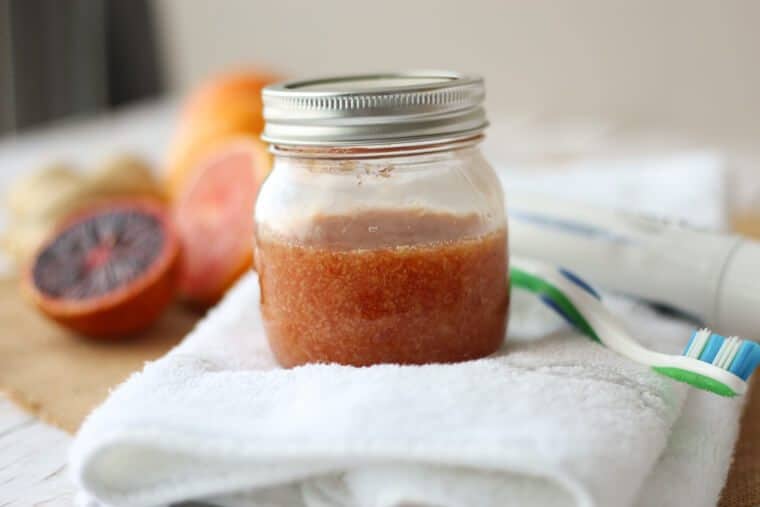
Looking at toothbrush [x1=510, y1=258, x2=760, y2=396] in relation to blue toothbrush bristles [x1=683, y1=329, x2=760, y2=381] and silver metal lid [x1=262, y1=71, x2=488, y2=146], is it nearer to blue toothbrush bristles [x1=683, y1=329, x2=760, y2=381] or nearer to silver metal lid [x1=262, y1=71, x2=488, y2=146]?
blue toothbrush bristles [x1=683, y1=329, x2=760, y2=381]

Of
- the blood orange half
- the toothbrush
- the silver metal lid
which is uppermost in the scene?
the silver metal lid

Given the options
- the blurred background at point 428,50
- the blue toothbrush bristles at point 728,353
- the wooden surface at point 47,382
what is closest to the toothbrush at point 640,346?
the blue toothbrush bristles at point 728,353

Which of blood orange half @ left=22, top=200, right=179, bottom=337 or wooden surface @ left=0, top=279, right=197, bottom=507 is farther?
blood orange half @ left=22, top=200, right=179, bottom=337

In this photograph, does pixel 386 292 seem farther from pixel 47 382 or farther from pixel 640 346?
pixel 47 382

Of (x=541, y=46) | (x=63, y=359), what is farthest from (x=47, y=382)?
(x=541, y=46)

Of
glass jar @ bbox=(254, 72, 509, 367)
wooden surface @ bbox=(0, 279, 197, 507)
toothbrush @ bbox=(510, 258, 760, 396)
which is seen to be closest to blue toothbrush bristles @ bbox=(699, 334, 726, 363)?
toothbrush @ bbox=(510, 258, 760, 396)

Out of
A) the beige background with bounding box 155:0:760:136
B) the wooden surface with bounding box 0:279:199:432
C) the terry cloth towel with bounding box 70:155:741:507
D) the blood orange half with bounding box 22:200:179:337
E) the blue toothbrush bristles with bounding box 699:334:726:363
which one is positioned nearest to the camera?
the terry cloth towel with bounding box 70:155:741:507

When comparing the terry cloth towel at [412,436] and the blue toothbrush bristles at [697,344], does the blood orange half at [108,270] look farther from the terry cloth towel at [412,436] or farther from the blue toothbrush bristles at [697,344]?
the blue toothbrush bristles at [697,344]
